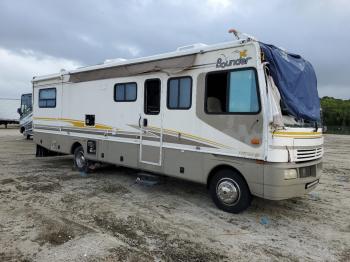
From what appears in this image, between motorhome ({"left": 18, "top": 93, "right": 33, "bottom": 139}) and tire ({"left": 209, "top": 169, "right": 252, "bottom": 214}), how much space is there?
16.9 meters

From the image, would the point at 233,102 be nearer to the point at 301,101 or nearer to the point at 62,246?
the point at 301,101

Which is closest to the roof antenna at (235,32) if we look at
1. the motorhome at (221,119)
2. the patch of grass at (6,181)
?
the motorhome at (221,119)

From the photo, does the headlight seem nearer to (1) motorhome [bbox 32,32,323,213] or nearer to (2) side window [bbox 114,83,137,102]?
(1) motorhome [bbox 32,32,323,213]

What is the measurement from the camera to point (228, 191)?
6.27 m

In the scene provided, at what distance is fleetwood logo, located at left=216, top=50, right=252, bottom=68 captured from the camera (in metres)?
6.00

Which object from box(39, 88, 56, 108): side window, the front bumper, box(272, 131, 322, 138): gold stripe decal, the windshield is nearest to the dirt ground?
the front bumper

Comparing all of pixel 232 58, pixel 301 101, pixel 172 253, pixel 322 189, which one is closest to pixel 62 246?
pixel 172 253

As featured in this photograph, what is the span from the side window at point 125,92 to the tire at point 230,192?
9.60 feet

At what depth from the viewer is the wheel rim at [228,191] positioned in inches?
244

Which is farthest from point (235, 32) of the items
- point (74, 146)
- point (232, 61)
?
point (74, 146)

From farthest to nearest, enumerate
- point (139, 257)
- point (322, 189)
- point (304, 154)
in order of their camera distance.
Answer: point (322, 189) → point (304, 154) → point (139, 257)

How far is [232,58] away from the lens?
6215mm

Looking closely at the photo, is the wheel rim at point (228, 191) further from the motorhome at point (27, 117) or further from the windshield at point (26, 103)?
the windshield at point (26, 103)

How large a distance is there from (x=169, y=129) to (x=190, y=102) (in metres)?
0.79
